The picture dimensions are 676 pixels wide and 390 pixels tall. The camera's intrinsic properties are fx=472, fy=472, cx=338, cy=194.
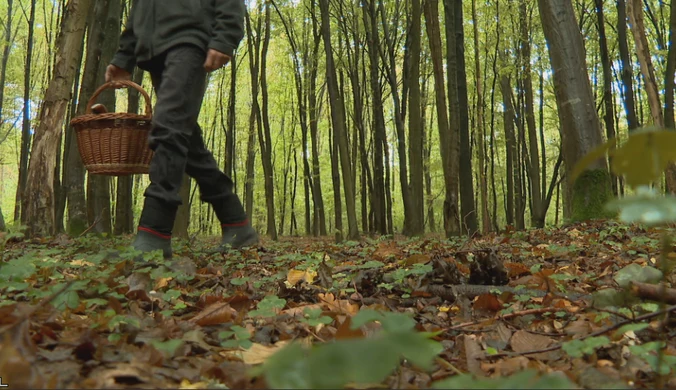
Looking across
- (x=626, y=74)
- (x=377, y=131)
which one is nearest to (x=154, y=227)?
(x=626, y=74)

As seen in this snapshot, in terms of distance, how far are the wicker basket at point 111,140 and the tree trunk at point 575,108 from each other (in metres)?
4.94

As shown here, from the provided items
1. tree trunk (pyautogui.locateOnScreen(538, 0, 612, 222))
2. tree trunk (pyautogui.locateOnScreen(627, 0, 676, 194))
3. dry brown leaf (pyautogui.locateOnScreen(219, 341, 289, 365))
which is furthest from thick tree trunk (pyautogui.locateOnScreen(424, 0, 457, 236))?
dry brown leaf (pyautogui.locateOnScreen(219, 341, 289, 365))

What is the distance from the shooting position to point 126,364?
37.4 inches

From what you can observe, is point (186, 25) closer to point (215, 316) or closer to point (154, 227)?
point (154, 227)

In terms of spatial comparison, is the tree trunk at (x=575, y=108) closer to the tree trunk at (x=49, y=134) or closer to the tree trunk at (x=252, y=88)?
the tree trunk at (x=49, y=134)

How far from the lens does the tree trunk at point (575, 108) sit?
5715 millimetres

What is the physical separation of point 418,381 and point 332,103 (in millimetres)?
5509

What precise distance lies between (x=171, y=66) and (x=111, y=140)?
65 cm

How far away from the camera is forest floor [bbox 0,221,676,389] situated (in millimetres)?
749

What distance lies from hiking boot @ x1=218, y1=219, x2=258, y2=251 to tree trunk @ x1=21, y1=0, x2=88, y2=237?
2.07 meters

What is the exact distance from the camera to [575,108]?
5898 millimetres

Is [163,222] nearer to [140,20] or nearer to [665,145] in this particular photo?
[140,20]

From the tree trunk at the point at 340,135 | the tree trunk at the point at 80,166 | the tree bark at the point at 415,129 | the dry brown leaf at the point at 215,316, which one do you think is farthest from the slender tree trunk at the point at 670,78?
the tree trunk at the point at 80,166

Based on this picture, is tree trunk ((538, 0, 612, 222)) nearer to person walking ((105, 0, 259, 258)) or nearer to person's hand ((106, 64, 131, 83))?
person walking ((105, 0, 259, 258))
